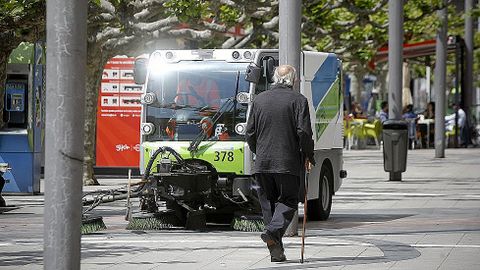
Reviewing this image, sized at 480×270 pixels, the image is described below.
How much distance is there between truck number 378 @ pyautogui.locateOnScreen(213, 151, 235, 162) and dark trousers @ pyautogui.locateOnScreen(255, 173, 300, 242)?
11.7 feet

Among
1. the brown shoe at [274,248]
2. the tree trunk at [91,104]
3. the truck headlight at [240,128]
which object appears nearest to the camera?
the brown shoe at [274,248]

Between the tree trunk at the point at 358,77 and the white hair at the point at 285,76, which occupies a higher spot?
the tree trunk at the point at 358,77

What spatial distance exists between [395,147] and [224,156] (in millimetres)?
12179

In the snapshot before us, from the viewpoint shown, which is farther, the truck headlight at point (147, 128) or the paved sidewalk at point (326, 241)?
the truck headlight at point (147, 128)

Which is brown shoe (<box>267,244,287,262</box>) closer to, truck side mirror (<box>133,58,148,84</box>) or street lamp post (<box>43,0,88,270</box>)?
street lamp post (<box>43,0,88,270</box>)

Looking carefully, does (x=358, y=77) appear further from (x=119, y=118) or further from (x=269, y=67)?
(x=269, y=67)

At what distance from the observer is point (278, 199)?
1284 cm

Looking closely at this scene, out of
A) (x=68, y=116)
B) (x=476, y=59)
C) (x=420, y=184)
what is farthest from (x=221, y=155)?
(x=476, y=59)

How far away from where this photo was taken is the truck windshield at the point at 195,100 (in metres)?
17.0

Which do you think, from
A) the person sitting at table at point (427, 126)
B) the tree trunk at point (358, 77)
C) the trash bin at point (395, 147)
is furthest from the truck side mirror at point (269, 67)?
the tree trunk at point (358, 77)

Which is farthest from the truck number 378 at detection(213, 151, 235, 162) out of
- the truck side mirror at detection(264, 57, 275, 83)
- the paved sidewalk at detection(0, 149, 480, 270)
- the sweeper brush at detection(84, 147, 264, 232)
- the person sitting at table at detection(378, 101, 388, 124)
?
the person sitting at table at detection(378, 101, 388, 124)

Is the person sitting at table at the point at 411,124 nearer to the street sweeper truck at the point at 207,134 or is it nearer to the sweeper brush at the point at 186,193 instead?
the street sweeper truck at the point at 207,134

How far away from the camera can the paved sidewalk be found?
497 inches

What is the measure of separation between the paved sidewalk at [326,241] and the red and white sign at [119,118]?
616 centimetres
